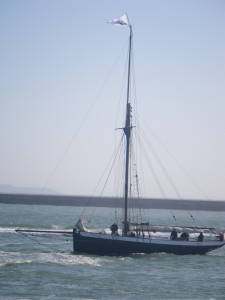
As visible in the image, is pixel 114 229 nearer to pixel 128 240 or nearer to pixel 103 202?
pixel 128 240

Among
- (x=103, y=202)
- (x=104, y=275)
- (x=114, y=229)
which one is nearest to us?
(x=104, y=275)

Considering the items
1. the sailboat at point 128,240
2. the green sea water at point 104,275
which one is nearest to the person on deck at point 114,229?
the sailboat at point 128,240

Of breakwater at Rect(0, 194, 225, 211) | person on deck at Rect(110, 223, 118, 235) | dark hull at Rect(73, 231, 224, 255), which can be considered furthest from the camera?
breakwater at Rect(0, 194, 225, 211)

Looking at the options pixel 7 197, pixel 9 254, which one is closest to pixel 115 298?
pixel 9 254

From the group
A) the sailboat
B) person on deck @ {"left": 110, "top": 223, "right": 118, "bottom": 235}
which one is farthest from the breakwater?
person on deck @ {"left": 110, "top": 223, "right": 118, "bottom": 235}

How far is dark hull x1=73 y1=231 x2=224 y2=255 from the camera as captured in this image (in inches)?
1583

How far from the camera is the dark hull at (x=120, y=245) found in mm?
40219

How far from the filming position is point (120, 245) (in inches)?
1602

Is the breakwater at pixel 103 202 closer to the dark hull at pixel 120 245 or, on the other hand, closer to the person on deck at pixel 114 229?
the dark hull at pixel 120 245

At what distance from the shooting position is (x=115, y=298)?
26.7m

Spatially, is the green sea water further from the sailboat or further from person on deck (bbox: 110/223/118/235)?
person on deck (bbox: 110/223/118/235)

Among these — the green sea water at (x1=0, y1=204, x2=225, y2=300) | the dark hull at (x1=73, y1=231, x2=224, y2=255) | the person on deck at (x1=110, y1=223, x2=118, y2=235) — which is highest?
the person on deck at (x1=110, y1=223, x2=118, y2=235)

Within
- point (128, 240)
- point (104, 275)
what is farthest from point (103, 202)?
point (104, 275)

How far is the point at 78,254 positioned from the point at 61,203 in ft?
360
